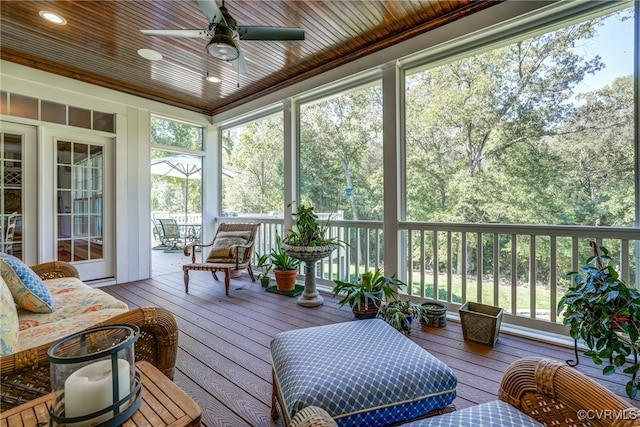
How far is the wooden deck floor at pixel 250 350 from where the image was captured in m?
1.64

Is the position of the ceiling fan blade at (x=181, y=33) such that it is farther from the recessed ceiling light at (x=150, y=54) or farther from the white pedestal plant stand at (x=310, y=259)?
the white pedestal plant stand at (x=310, y=259)

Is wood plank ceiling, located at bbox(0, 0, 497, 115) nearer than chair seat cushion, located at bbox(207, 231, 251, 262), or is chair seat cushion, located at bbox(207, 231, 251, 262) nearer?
wood plank ceiling, located at bbox(0, 0, 497, 115)

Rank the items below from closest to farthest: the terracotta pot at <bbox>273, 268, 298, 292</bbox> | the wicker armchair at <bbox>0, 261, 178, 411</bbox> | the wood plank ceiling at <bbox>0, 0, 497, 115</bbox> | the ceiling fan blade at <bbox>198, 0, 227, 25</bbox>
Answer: the wicker armchair at <bbox>0, 261, 178, 411</bbox> < the ceiling fan blade at <bbox>198, 0, 227, 25</bbox> < the wood plank ceiling at <bbox>0, 0, 497, 115</bbox> < the terracotta pot at <bbox>273, 268, 298, 292</bbox>

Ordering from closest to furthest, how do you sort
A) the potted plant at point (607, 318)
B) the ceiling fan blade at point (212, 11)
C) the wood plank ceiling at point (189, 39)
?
the potted plant at point (607, 318) → the ceiling fan blade at point (212, 11) → the wood plank ceiling at point (189, 39)

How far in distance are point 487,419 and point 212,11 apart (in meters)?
2.55

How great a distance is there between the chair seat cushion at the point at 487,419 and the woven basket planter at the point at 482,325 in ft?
5.00

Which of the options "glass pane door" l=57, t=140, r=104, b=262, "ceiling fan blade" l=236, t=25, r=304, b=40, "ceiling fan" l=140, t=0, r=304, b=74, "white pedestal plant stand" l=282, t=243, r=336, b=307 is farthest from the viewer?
"glass pane door" l=57, t=140, r=104, b=262

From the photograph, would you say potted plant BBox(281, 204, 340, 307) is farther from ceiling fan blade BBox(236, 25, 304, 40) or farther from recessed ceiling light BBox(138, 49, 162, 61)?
recessed ceiling light BBox(138, 49, 162, 61)

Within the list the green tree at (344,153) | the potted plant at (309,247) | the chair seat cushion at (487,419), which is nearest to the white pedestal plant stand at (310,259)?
the potted plant at (309,247)

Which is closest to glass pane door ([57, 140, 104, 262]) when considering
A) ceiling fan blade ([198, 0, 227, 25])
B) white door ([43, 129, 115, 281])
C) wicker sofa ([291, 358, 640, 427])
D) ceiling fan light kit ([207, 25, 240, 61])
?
white door ([43, 129, 115, 281])

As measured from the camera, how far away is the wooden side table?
2.61 ft

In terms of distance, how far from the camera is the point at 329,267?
3861mm

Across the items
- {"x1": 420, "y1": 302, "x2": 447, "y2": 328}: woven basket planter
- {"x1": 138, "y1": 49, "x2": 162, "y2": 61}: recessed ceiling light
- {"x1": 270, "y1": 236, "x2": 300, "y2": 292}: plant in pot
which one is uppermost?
{"x1": 138, "y1": 49, "x2": 162, "y2": 61}: recessed ceiling light

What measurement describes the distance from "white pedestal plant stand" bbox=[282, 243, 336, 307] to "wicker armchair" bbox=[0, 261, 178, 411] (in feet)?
5.78
